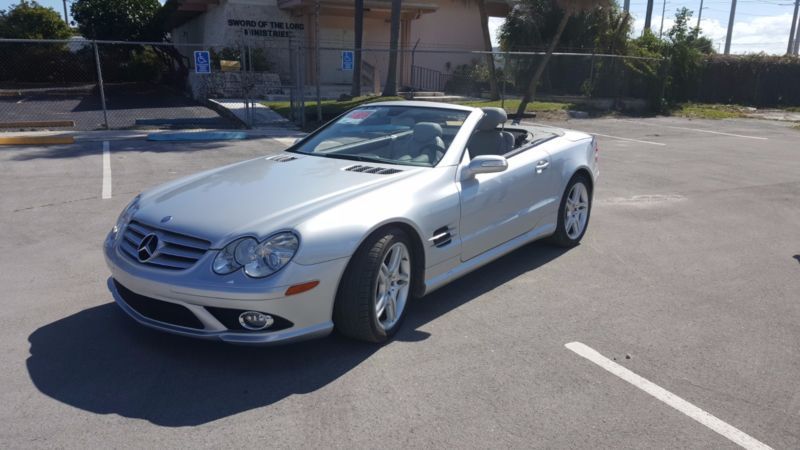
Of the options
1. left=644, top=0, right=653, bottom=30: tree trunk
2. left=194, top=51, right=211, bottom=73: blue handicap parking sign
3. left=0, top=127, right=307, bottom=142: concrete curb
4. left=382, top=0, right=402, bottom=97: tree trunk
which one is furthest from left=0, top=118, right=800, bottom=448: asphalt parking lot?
left=644, top=0, right=653, bottom=30: tree trunk

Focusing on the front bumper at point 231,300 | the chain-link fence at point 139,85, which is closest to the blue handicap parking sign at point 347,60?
the chain-link fence at point 139,85

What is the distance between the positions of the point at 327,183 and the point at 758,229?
550 centimetres

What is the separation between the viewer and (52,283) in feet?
16.9

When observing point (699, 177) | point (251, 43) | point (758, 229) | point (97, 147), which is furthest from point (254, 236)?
point (251, 43)

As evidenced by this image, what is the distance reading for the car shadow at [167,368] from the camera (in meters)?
3.40

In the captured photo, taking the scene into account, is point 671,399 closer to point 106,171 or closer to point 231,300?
point 231,300

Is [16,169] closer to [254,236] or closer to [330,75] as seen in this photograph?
[254,236]

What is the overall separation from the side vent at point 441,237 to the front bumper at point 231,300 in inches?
34.1

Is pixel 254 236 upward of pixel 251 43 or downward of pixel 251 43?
downward

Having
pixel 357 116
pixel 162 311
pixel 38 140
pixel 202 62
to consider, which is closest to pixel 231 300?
pixel 162 311

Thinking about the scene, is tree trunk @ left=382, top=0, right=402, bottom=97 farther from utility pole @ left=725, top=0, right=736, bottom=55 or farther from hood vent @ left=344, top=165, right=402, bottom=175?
utility pole @ left=725, top=0, right=736, bottom=55

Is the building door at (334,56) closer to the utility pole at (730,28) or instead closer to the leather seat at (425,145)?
the leather seat at (425,145)

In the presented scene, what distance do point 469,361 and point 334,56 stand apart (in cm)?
2365

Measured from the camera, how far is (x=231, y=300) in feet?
11.5
